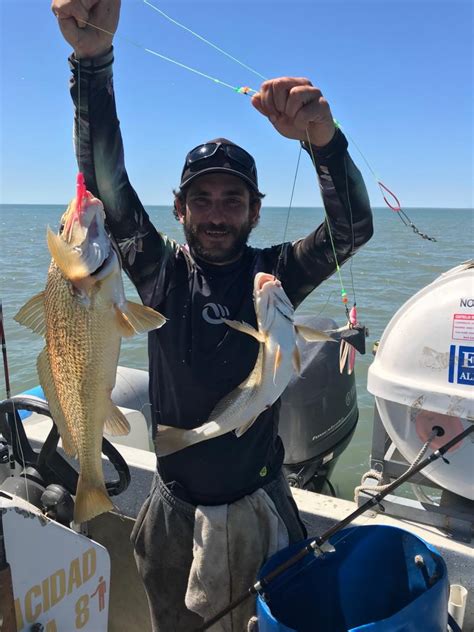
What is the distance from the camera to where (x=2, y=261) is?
21312mm

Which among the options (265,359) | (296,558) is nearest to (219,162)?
(265,359)

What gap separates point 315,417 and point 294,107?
250 centimetres

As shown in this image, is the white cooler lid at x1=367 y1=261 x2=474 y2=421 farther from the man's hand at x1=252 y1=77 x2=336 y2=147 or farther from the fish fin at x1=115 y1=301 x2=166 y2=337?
the fish fin at x1=115 y1=301 x2=166 y2=337

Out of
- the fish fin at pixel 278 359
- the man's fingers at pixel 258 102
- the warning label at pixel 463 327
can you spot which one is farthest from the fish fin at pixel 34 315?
the warning label at pixel 463 327

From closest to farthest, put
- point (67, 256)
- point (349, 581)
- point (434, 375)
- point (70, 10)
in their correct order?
point (67, 256)
point (70, 10)
point (349, 581)
point (434, 375)

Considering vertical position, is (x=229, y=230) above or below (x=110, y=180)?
below

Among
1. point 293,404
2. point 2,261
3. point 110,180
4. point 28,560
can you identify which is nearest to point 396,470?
point 293,404

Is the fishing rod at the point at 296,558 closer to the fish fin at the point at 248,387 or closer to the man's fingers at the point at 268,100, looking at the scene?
the fish fin at the point at 248,387

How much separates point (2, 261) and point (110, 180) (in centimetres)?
2111

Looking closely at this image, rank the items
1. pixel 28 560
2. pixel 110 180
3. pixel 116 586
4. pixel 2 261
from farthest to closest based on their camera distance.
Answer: pixel 2 261 < pixel 116 586 < pixel 110 180 < pixel 28 560

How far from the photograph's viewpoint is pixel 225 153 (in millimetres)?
2311

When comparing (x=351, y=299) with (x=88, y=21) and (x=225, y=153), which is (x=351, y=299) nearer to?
(x=225, y=153)

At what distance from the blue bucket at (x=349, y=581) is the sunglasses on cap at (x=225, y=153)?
1601mm

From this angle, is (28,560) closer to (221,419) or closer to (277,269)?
(221,419)
